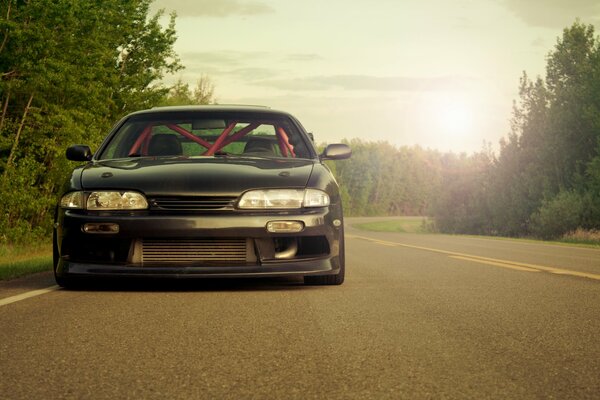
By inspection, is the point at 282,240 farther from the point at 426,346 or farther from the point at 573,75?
the point at 573,75

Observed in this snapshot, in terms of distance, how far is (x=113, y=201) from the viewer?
22.2ft

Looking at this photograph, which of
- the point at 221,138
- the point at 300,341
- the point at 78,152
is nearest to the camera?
the point at 300,341

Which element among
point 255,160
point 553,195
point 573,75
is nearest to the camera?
point 255,160

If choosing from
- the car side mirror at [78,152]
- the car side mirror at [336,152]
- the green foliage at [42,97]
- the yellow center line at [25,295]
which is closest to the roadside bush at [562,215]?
the green foliage at [42,97]

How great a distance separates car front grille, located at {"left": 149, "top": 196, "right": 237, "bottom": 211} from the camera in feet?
22.0

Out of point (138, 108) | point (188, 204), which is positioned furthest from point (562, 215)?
point (188, 204)

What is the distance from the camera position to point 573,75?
52625mm

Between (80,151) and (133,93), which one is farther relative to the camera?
(133,93)

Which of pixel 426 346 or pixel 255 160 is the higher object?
pixel 255 160

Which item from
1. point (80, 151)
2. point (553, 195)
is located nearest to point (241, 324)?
point (80, 151)

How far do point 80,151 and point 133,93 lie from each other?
22.0 metres

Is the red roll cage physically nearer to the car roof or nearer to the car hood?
the car roof

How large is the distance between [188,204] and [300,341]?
7.21 feet

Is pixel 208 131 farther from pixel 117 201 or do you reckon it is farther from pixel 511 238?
pixel 511 238
